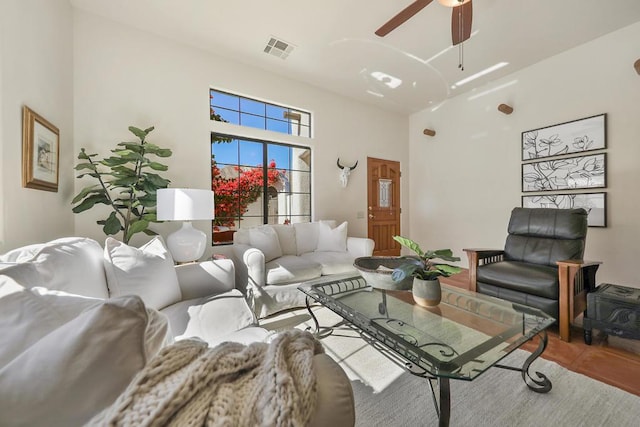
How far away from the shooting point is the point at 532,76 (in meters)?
3.57

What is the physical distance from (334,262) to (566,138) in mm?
3324

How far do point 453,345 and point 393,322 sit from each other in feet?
1.01

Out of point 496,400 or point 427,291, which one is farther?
point 427,291

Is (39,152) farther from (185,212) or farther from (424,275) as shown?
(424,275)

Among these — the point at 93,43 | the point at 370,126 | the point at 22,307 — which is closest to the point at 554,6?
the point at 370,126

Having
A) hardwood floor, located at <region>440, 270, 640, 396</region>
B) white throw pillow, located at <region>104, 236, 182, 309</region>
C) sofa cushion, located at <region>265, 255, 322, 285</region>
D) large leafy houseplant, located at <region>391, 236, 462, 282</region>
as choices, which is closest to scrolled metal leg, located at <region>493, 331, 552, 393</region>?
hardwood floor, located at <region>440, 270, 640, 396</region>

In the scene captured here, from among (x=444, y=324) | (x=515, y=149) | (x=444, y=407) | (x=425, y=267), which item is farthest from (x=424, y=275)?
(x=515, y=149)

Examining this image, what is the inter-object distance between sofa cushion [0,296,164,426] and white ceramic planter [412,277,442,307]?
140cm

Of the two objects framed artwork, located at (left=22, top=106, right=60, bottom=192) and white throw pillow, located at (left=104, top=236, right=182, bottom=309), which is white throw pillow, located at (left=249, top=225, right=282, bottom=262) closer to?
white throw pillow, located at (left=104, top=236, right=182, bottom=309)

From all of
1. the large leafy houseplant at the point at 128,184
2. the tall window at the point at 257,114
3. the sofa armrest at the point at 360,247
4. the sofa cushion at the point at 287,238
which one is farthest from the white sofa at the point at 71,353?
the tall window at the point at 257,114

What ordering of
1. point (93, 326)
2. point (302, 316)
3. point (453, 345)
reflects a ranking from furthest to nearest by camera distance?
1. point (302, 316)
2. point (453, 345)
3. point (93, 326)

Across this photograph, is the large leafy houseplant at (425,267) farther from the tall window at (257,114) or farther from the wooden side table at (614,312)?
the tall window at (257,114)

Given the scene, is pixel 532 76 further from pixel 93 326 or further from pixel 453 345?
pixel 93 326

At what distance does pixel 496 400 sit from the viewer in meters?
1.41
